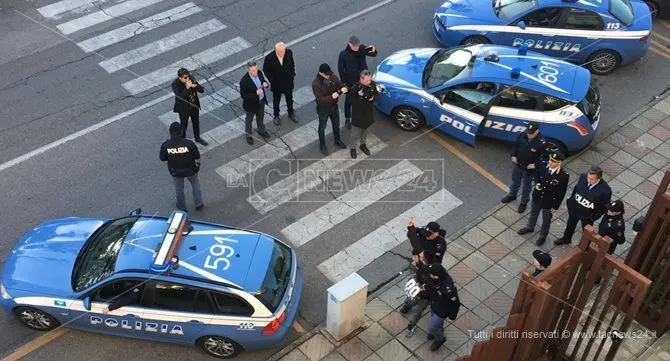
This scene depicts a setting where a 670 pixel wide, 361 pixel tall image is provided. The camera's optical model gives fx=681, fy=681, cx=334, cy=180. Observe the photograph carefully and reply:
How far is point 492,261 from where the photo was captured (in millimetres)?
10320

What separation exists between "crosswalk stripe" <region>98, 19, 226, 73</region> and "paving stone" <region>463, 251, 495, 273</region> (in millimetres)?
7843

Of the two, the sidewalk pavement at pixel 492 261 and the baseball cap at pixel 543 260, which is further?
the sidewalk pavement at pixel 492 261

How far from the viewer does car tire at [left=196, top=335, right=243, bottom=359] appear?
8.55 m

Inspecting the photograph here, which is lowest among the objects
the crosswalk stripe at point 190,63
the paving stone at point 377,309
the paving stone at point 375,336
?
the paving stone at point 375,336

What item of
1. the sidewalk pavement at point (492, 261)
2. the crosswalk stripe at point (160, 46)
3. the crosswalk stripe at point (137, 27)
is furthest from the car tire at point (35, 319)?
the crosswalk stripe at point (137, 27)

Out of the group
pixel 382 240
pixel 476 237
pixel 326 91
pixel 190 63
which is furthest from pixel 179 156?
pixel 476 237

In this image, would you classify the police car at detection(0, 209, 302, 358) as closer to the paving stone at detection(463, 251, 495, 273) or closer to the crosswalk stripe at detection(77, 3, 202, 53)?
the paving stone at detection(463, 251, 495, 273)

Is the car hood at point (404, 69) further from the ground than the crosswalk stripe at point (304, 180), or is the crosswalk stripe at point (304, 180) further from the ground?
the car hood at point (404, 69)

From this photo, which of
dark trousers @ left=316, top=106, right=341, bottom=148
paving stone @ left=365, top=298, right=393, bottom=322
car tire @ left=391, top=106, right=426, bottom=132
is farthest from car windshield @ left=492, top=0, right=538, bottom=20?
paving stone @ left=365, top=298, right=393, bottom=322

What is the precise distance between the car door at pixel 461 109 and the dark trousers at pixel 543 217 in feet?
6.58

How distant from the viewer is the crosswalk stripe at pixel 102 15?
48.3 feet

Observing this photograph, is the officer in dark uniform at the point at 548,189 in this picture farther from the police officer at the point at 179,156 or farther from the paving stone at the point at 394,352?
the police officer at the point at 179,156

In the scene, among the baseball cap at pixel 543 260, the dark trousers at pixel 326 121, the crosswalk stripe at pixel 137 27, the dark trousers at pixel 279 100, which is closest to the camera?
the baseball cap at pixel 543 260

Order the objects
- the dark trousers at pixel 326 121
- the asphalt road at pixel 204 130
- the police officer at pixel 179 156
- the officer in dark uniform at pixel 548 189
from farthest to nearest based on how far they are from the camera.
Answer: the dark trousers at pixel 326 121 → the asphalt road at pixel 204 130 → the police officer at pixel 179 156 → the officer in dark uniform at pixel 548 189
